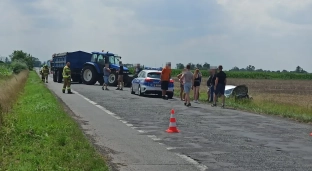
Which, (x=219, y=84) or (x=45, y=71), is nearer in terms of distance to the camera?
(x=219, y=84)

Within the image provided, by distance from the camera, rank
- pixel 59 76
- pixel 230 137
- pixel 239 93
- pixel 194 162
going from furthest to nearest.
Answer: pixel 59 76
pixel 239 93
pixel 230 137
pixel 194 162

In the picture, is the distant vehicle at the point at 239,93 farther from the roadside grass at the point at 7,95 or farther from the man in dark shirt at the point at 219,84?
the roadside grass at the point at 7,95

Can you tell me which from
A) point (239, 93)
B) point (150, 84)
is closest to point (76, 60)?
point (150, 84)

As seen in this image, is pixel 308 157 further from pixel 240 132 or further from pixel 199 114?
pixel 199 114

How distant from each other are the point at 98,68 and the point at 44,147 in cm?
2895

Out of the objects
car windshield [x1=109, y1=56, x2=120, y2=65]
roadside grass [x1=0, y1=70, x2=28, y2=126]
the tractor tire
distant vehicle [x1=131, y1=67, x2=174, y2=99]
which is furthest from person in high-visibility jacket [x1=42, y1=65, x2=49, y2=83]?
distant vehicle [x1=131, y1=67, x2=174, y2=99]

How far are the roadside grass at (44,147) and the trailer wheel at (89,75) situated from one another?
24.6 m

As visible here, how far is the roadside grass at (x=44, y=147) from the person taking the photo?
8078 millimetres

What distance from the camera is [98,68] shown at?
3834 centimetres

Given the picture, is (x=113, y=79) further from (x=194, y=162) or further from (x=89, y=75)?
(x=194, y=162)

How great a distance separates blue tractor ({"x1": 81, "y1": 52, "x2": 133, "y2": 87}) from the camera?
37.8m

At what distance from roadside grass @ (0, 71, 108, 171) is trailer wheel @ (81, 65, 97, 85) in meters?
24.6

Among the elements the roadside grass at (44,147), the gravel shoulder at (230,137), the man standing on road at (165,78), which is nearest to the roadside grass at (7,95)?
the roadside grass at (44,147)

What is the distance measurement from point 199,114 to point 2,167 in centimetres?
1091
